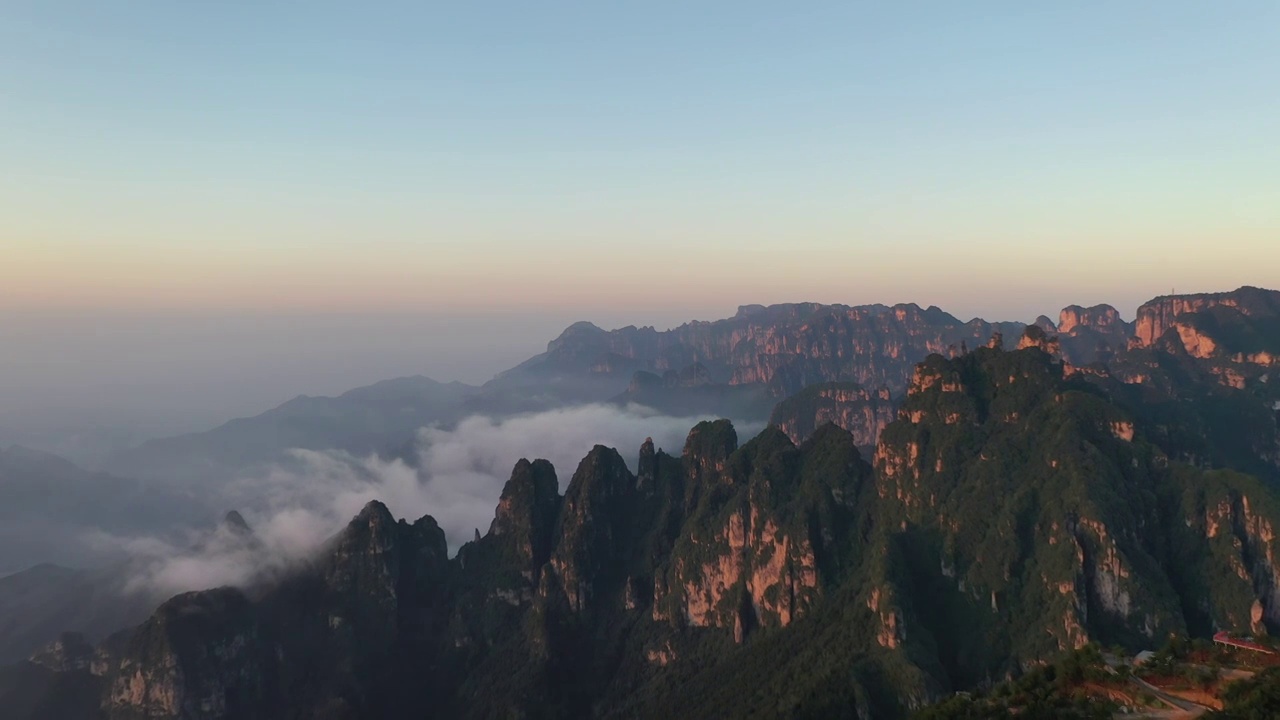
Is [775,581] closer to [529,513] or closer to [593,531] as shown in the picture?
[593,531]

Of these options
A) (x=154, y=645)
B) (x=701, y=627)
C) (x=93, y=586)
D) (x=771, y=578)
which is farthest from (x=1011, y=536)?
(x=93, y=586)

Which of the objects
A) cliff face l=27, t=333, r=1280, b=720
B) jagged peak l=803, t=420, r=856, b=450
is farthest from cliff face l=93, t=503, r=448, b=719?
jagged peak l=803, t=420, r=856, b=450

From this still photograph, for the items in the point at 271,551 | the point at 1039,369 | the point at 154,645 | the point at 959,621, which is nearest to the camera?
the point at 959,621

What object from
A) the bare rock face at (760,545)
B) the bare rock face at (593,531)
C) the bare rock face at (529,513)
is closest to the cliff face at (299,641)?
the bare rock face at (529,513)

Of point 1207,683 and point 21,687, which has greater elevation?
point 1207,683

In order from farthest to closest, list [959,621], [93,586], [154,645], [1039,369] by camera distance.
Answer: [93,586]
[1039,369]
[154,645]
[959,621]

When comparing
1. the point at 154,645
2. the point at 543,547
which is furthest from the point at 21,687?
the point at 543,547

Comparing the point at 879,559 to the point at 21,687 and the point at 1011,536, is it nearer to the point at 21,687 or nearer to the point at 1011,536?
the point at 1011,536

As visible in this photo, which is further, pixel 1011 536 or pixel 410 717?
pixel 410 717

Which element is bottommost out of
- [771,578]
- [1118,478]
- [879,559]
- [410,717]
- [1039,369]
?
[410,717]
